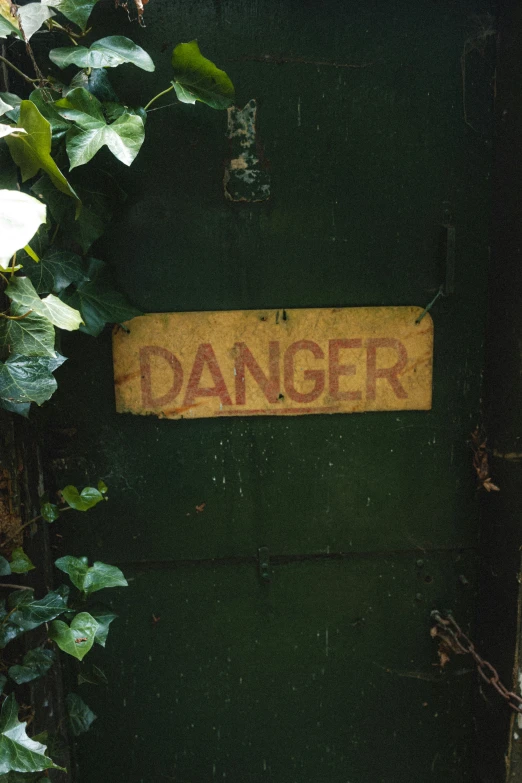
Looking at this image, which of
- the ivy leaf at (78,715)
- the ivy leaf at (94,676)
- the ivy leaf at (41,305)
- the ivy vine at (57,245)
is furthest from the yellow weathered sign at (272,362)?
the ivy leaf at (78,715)

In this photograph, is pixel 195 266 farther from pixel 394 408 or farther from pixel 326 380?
pixel 394 408

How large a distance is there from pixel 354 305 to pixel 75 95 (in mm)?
815

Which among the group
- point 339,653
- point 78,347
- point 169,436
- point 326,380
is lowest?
point 339,653

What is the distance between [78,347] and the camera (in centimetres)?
149

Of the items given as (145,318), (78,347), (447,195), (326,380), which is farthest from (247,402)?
(447,195)

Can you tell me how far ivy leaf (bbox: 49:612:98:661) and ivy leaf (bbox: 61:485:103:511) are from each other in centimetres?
25

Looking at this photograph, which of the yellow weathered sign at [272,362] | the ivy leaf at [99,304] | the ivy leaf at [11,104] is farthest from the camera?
the yellow weathered sign at [272,362]

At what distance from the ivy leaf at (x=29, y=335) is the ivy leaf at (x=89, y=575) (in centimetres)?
52

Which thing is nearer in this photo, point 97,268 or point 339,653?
point 97,268

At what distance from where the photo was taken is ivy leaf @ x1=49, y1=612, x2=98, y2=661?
121cm

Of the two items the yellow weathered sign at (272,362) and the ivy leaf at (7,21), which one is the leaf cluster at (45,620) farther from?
the ivy leaf at (7,21)

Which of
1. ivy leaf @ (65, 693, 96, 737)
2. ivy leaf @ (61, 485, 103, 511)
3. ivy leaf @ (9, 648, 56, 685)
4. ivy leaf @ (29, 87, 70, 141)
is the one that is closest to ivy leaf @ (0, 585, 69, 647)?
ivy leaf @ (9, 648, 56, 685)

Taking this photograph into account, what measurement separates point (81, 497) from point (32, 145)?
2.61 feet

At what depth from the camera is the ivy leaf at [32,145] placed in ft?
3.48
